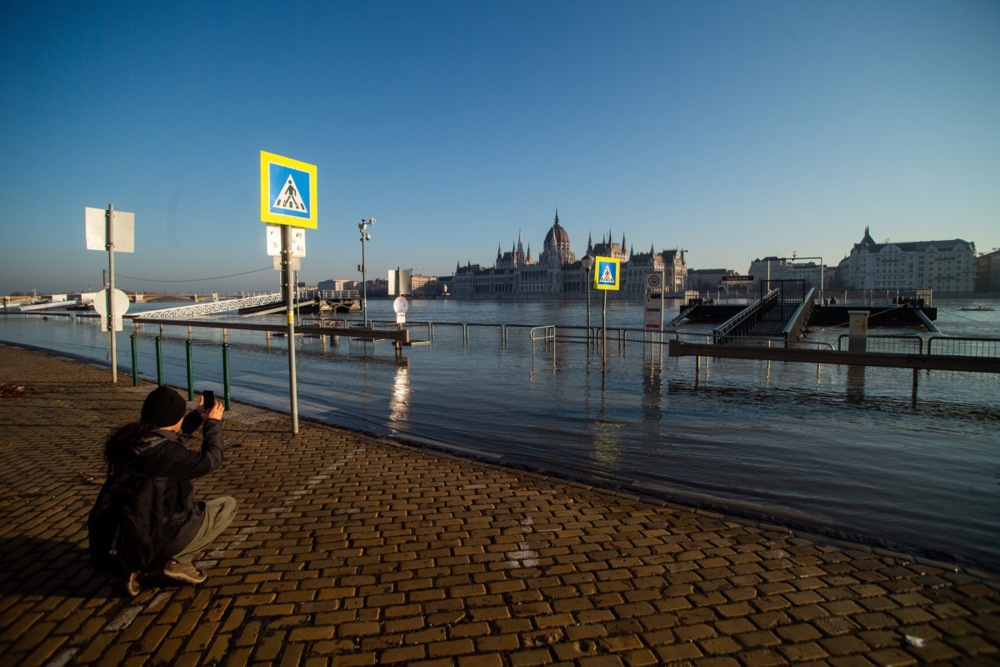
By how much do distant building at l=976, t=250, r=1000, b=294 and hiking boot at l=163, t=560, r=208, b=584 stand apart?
155569 millimetres

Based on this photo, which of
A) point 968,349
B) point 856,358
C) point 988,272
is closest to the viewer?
point 856,358

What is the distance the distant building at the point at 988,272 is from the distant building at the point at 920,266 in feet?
8.63

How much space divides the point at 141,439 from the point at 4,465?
13.9 ft

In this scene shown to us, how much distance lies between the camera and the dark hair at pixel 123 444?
289cm

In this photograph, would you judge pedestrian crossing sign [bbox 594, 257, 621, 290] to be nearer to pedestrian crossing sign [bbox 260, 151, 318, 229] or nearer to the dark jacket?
pedestrian crossing sign [bbox 260, 151, 318, 229]

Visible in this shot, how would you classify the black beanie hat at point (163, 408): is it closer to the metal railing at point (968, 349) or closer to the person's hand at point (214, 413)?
the person's hand at point (214, 413)

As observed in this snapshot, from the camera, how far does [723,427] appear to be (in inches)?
305

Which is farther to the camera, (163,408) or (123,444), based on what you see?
(163,408)

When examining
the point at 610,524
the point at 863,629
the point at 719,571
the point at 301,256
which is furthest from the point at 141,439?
the point at 301,256

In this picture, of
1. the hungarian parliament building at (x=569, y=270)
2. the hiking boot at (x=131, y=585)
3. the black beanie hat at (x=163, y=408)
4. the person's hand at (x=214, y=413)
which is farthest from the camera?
the hungarian parliament building at (x=569, y=270)

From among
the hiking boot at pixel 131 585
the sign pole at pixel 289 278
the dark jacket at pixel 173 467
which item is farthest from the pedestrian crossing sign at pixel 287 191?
the hiking boot at pixel 131 585

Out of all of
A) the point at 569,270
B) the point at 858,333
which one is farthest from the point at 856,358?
the point at 569,270

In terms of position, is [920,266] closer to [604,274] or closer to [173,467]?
[604,274]

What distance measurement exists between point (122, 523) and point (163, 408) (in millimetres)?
619
